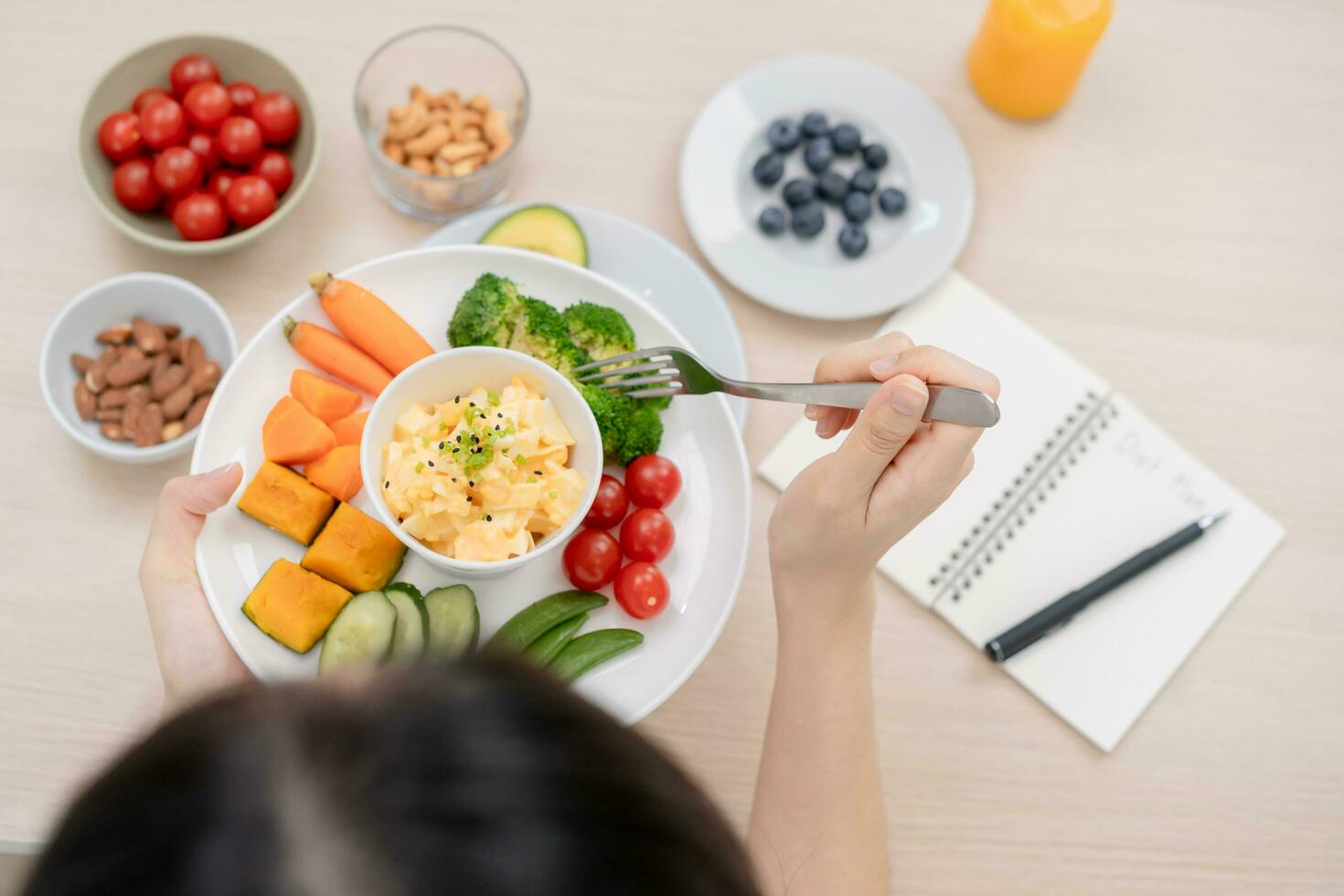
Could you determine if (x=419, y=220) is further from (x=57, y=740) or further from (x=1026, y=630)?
(x=1026, y=630)

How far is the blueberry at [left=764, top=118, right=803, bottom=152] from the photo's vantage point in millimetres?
1470

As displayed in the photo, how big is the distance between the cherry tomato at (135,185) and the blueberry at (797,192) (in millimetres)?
868

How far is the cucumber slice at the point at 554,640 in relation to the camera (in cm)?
114

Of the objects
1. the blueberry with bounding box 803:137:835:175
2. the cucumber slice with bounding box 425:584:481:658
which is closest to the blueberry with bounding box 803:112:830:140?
the blueberry with bounding box 803:137:835:175

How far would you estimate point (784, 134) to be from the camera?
1470 millimetres

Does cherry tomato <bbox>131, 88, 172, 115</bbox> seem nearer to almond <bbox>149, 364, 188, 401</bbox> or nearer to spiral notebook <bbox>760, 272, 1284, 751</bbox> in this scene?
almond <bbox>149, 364, 188, 401</bbox>

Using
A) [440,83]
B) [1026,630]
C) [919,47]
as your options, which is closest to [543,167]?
[440,83]

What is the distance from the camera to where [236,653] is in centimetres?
111

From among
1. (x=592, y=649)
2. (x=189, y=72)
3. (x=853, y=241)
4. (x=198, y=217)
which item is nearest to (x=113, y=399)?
(x=198, y=217)

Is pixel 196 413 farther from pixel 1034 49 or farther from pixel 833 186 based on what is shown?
pixel 1034 49

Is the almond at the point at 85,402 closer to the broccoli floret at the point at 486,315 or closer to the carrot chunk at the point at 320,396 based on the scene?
the carrot chunk at the point at 320,396

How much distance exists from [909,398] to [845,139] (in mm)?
720

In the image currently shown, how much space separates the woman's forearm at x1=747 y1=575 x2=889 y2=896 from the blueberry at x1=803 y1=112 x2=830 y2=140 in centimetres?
70

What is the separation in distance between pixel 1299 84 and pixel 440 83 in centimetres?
135
